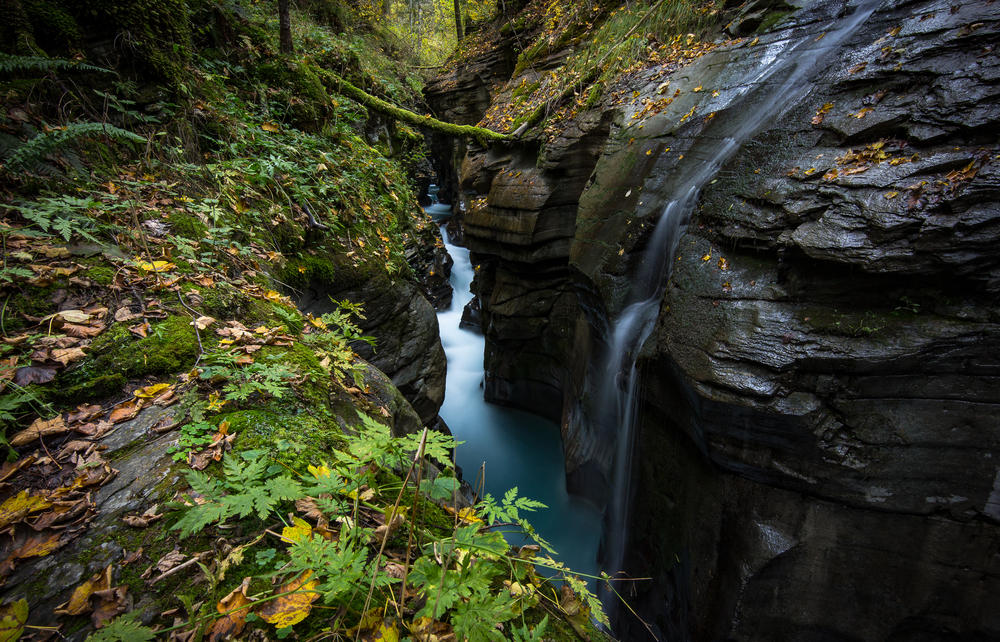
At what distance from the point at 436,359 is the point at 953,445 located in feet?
21.5

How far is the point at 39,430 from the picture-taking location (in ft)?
5.73

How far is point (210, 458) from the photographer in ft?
5.58

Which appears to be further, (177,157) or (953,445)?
(177,157)

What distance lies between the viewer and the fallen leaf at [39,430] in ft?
5.59

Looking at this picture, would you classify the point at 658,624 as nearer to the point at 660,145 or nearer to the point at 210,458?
the point at 210,458

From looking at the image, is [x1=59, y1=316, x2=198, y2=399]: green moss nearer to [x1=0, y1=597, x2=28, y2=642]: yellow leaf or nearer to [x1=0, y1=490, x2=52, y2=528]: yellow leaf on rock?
[x1=0, y1=490, x2=52, y2=528]: yellow leaf on rock

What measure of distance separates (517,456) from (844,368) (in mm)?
7034

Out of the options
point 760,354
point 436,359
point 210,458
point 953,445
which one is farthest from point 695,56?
point 210,458

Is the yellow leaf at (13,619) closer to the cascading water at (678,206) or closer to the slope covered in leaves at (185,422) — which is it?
the slope covered in leaves at (185,422)

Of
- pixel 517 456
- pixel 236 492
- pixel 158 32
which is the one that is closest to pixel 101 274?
pixel 236 492

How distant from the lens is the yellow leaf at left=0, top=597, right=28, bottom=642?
111 cm

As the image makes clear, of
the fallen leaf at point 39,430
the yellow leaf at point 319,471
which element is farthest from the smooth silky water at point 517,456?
the fallen leaf at point 39,430

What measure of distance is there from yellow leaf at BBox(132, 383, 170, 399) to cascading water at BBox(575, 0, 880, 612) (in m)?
4.86

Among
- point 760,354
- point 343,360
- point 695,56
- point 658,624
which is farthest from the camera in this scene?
point 695,56
